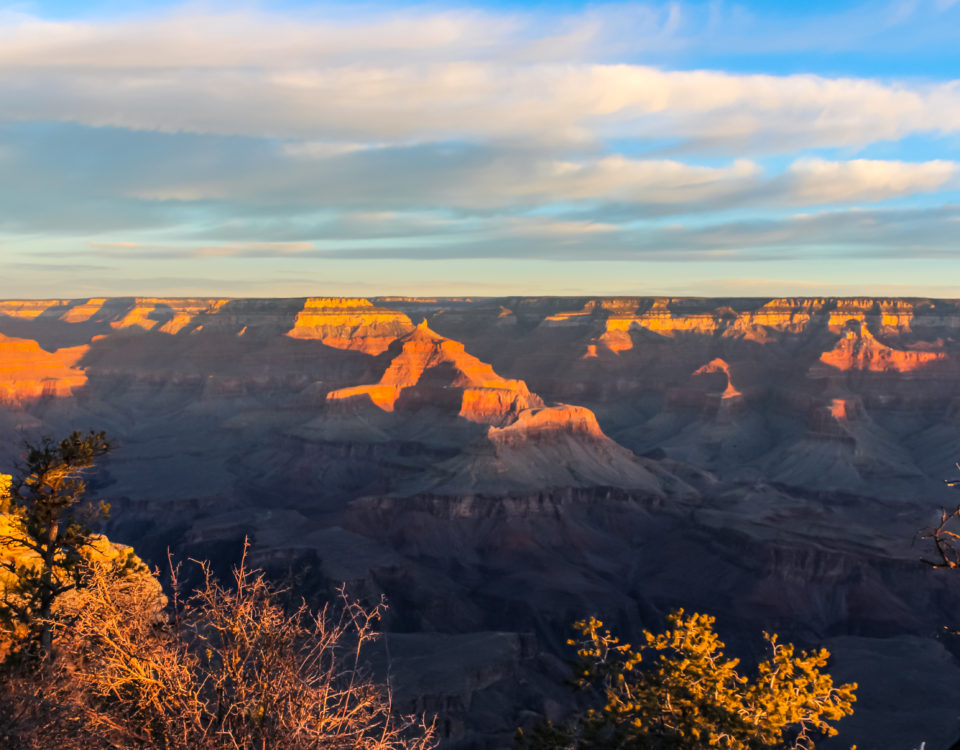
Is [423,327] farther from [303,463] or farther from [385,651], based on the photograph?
[385,651]

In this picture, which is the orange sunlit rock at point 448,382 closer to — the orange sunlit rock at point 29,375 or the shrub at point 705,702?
the orange sunlit rock at point 29,375

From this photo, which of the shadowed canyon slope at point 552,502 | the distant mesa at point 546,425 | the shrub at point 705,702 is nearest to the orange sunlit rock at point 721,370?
the shadowed canyon slope at point 552,502

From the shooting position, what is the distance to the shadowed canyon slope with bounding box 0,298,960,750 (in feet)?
220

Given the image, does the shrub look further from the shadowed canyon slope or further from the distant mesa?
the distant mesa

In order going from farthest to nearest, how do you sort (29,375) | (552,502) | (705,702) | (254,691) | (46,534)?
(29,375)
(552,502)
(46,534)
(705,702)
(254,691)

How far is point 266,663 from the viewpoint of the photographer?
14.6 metres

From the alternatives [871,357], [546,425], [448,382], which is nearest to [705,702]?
[546,425]

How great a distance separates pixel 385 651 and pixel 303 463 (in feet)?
259

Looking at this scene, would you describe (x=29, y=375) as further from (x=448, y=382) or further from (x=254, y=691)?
(x=254, y=691)

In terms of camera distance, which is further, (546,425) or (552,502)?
(546,425)

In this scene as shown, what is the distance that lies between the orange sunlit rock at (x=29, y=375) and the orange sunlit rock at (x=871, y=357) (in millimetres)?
174229

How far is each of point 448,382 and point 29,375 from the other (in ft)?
329

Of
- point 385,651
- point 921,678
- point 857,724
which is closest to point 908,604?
point 921,678

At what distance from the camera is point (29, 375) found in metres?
184
